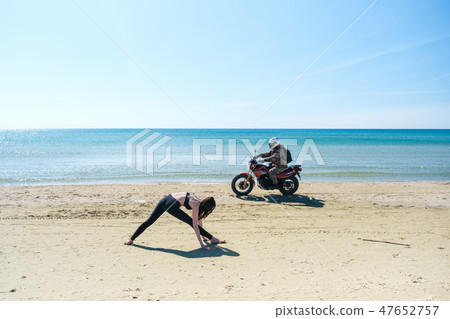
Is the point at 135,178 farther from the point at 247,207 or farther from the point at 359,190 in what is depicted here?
the point at 359,190

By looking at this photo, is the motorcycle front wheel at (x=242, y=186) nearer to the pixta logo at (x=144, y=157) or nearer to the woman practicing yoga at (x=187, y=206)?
the woman practicing yoga at (x=187, y=206)

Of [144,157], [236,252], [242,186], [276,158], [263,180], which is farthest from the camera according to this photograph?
[144,157]

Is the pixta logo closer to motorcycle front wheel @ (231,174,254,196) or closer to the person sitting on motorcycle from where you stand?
motorcycle front wheel @ (231,174,254,196)

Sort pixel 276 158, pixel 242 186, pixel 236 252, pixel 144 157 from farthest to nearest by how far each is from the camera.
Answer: pixel 144 157 → pixel 242 186 → pixel 276 158 → pixel 236 252

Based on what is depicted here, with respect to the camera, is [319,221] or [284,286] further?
[319,221]

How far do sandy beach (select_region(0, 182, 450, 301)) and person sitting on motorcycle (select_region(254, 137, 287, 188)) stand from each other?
2.74 ft

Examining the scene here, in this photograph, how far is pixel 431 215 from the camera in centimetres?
743

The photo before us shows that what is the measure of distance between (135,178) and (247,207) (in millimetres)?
7969

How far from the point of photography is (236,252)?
508 centimetres

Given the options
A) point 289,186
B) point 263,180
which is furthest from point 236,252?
point 289,186

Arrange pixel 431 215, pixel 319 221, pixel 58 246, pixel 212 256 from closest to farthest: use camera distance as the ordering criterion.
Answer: pixel 212 256, pixel 58 246, pixel 319 221, pixel 431 215

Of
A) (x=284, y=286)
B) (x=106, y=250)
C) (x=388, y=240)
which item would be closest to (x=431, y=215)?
(x=388, y=240)

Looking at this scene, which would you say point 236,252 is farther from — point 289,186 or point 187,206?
point 289,186

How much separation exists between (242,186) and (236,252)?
4.63 m
